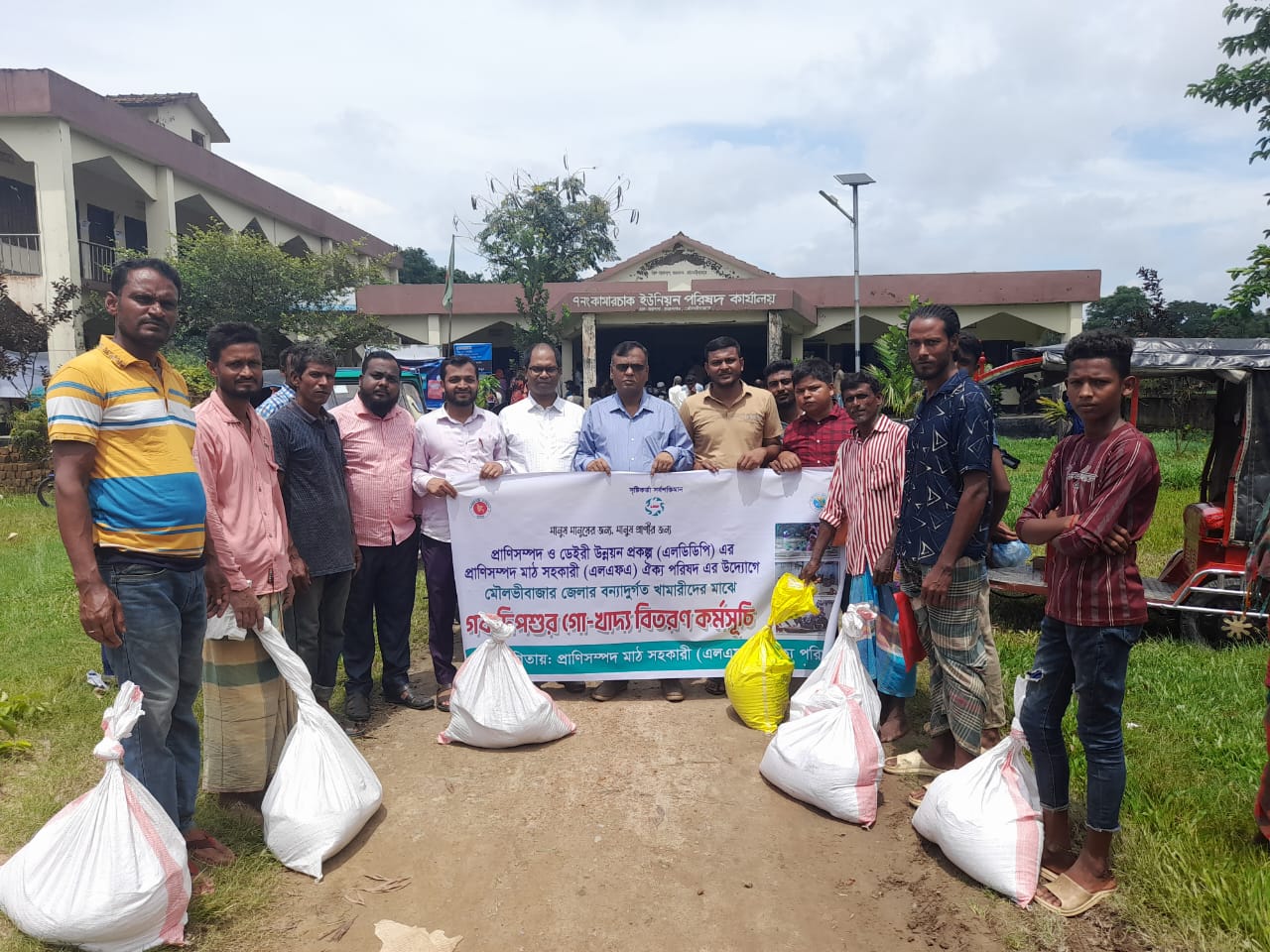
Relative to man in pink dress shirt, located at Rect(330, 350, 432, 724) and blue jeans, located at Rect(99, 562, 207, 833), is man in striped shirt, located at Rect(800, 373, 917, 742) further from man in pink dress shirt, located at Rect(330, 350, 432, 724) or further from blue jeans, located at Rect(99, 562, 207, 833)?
blue jeans, located at Rect(99, 562, 207, 833)

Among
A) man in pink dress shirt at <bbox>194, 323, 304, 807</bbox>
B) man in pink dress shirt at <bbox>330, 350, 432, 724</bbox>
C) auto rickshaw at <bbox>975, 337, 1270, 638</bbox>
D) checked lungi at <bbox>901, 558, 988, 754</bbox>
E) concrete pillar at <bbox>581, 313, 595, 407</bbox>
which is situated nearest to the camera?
man in pink dress shirt at <bbox>194, 323, 304, 807</bbox>

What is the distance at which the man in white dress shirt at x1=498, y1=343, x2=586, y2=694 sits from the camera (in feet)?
15.7

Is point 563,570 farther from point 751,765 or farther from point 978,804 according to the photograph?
point 978,804

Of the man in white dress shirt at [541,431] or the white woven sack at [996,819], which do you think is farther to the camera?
the man in white dress shirt at [541,431]

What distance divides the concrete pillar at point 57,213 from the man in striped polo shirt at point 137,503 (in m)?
17.2

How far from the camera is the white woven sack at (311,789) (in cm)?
296

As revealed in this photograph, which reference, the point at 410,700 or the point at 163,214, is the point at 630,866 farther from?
the point at 163,214

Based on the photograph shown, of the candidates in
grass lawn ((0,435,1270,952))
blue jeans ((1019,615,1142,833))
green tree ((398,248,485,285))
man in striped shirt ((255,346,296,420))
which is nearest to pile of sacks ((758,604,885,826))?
blue jeans ((1019,615,1142,833))

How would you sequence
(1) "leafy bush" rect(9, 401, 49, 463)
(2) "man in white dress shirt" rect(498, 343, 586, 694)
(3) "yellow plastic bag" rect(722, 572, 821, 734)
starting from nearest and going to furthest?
(3) "yellow plastic bag" rect(722, 572, 821, 734), (2) "man in white dress shirt" rect(498, 343, 586, 694), (1) "leafy bush" rect(9, 401, 49, 463)

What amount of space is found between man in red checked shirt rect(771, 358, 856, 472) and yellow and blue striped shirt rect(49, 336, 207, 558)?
289cm

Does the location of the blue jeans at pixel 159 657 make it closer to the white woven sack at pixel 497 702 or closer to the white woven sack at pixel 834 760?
the white woven sack at pixel 497 702

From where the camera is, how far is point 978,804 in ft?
9.36

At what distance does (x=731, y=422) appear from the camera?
15.3ft

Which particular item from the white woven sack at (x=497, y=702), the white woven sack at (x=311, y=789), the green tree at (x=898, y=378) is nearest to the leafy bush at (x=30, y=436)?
the white woven sack at (x=497, y=702)
